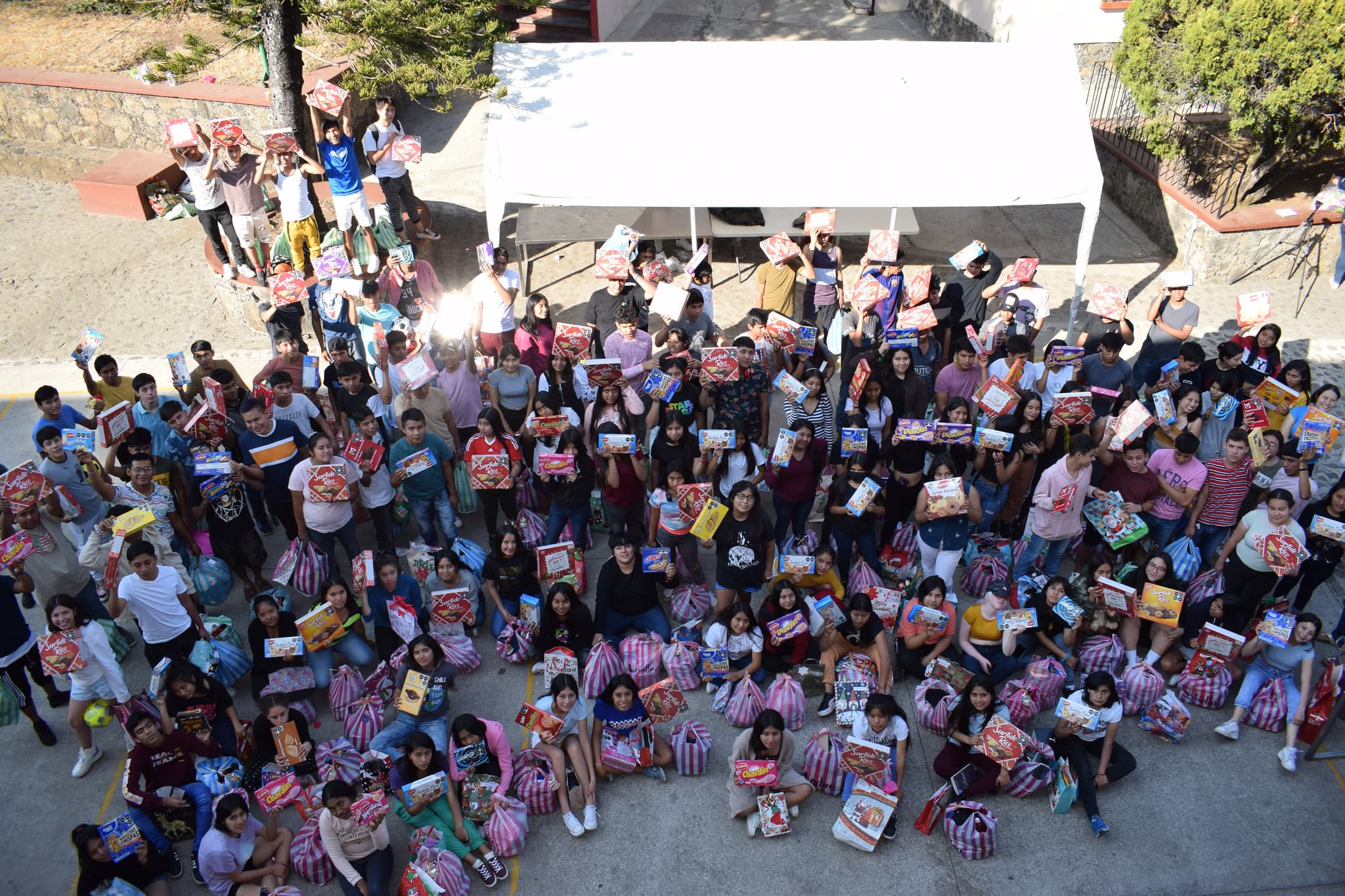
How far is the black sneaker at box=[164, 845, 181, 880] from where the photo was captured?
6148mm

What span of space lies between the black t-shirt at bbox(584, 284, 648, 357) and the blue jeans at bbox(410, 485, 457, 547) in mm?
2048

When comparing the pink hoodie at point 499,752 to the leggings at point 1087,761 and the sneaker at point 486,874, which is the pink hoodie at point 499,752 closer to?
the sneaker at point 486,874

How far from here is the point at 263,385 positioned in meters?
8.19

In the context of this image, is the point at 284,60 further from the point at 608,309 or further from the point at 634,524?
the point at 634,524

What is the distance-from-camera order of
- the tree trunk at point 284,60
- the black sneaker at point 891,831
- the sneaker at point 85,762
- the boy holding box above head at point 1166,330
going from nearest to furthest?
the black sneaker at point 891,831, the sneaker at point 85,762, the boy holding box above head at point 1166,330, the tree trunk at point 284,60

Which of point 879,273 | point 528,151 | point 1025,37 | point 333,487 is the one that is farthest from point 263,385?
point 1025,37

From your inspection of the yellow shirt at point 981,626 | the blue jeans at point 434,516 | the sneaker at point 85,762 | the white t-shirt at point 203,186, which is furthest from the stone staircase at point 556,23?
the sneaker at point 85,762

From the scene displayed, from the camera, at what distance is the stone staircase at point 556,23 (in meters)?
18.1

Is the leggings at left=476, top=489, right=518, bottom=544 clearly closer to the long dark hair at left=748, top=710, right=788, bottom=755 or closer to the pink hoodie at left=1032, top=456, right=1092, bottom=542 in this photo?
the long dark hair at left=748, top=710, right=788, bottom=755

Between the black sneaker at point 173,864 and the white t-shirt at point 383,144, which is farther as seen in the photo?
the white t-shirt at point 383,144

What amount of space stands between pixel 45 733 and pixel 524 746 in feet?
11.0

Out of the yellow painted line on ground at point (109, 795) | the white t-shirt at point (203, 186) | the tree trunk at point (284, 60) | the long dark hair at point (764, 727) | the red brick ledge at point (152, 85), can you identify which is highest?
the tree trunk at point (284, 60)

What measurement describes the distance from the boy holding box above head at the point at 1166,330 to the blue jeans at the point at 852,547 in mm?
3157

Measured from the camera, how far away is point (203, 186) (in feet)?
35.0
